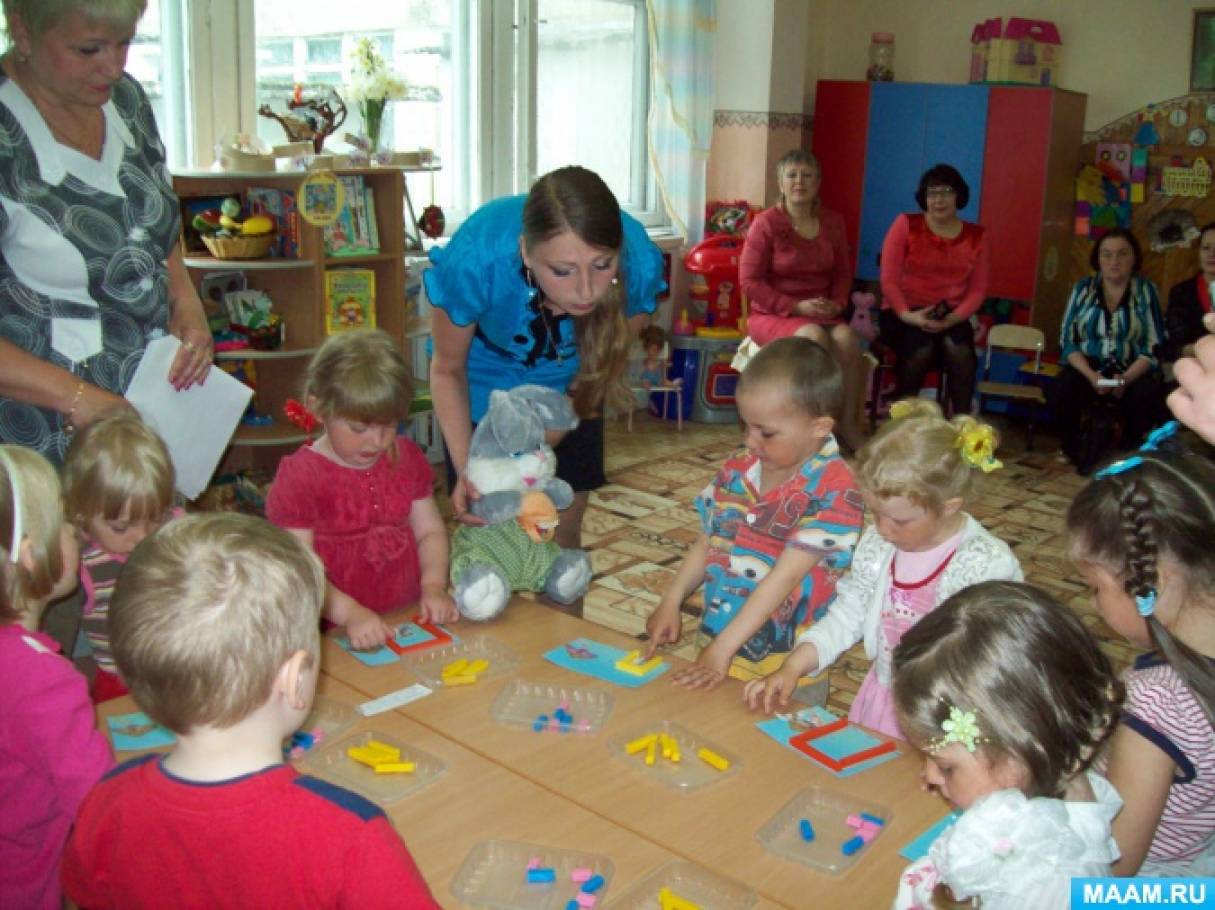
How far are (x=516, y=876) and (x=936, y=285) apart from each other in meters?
5.13

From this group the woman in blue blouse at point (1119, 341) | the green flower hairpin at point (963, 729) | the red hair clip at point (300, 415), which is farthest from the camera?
the woman in blue blouse at point (1119, 341)

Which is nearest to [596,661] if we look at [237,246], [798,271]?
[237,246]

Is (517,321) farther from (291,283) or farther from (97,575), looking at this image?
(291,283)

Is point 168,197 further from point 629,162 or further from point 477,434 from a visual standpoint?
point 629,162

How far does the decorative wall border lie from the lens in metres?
6.57

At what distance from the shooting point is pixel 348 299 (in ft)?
15.2

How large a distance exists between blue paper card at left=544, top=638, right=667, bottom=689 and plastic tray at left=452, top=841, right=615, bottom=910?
48 centimetres

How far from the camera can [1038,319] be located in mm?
6551

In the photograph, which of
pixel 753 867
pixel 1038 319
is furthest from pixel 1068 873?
pixel 1038 319

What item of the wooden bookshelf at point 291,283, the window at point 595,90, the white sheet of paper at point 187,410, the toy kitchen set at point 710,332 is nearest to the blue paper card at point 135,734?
the white sheet of paper at point 187,410

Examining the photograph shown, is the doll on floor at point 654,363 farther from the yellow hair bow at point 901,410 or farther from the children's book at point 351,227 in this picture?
the yellow hair bow at point 901,410

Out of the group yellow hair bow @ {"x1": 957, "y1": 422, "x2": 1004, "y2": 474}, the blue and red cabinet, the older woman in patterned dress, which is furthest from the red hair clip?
the blue and red cabinet

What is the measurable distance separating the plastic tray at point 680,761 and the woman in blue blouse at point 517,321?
0.73m

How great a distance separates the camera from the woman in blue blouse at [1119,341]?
5.61m
